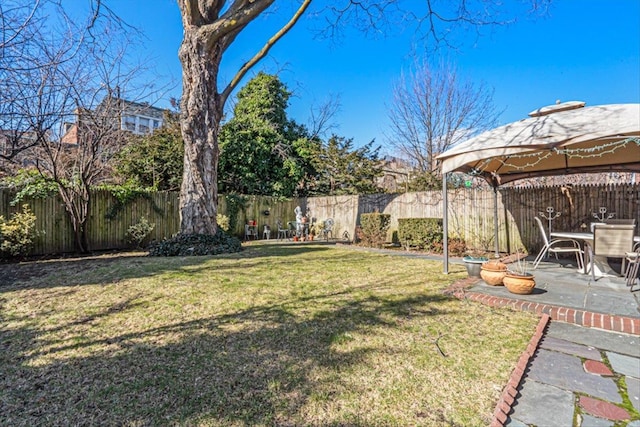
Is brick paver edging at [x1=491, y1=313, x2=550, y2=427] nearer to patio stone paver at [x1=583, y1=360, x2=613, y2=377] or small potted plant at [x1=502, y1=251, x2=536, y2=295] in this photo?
patio stone paver at [x1=583, y1=360, x2=613, y2=377]

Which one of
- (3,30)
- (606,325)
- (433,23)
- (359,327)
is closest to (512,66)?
(433,23)

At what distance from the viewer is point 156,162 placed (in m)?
11.8

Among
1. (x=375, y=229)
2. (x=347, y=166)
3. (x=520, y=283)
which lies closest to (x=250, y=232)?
(x=375, y=229)

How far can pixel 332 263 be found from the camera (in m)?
6.29

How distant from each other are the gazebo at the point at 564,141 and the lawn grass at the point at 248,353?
89.7 inches

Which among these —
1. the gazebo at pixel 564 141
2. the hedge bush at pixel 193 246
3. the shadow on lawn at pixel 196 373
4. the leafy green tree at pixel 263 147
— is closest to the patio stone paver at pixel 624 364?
the shadow on lawn at pixel 196 373

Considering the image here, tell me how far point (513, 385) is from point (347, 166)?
12.9 metres

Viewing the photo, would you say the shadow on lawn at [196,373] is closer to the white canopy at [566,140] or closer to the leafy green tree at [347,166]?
the white canopy at [566,140]

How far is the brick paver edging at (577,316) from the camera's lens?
9.60ft

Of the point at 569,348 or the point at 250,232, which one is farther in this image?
the point at 250,232

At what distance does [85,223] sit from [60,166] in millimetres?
1573

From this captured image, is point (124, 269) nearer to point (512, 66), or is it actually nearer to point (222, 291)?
point (222, 291)

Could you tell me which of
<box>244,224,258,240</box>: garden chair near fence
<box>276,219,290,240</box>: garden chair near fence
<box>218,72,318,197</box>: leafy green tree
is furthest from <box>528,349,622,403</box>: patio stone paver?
<box>218,72,318,197</box>: leafy green tree

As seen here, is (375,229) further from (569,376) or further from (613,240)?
(569,376)
